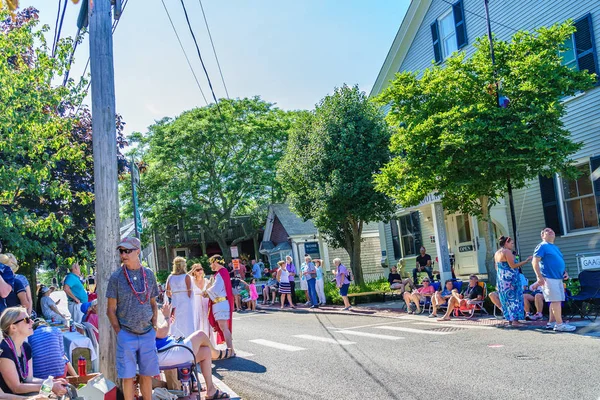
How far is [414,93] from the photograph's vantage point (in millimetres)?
15156

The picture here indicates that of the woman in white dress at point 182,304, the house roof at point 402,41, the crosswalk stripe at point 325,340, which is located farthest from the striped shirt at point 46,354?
the house roof at point 402,41

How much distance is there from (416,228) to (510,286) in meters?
13.1

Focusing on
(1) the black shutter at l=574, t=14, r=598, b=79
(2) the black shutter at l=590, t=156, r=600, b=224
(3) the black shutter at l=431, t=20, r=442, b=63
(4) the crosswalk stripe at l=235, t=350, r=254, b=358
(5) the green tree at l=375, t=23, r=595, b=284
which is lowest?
(4) the crosswalk stripe at l=235, t=350, r=254, b=358

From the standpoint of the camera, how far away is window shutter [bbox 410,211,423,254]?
81.6 feet

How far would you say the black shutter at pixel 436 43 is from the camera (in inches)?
879

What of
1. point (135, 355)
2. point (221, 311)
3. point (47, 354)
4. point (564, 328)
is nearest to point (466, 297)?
point (564, 328)

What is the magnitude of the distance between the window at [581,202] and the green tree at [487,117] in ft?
8.20

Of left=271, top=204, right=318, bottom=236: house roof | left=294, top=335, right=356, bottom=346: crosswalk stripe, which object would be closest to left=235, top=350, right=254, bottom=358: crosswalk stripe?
left=294, top=335, right=356, bottom=346: crosswalk stripe

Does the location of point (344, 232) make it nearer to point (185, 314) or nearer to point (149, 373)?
point (185, 314)

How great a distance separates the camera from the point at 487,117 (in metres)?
13.9

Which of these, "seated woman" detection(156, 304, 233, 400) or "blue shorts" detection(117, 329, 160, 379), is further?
"seated woman" detection(156, 304, 233, 400)

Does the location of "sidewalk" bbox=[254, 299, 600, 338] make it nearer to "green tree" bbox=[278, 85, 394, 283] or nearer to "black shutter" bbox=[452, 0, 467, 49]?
"green tree" bbox=[278, 85, 394, 283]

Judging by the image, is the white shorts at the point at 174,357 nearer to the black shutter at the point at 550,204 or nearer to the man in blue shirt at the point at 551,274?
the man in blue shirt at the point at 551,274

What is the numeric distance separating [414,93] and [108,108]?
993cm
